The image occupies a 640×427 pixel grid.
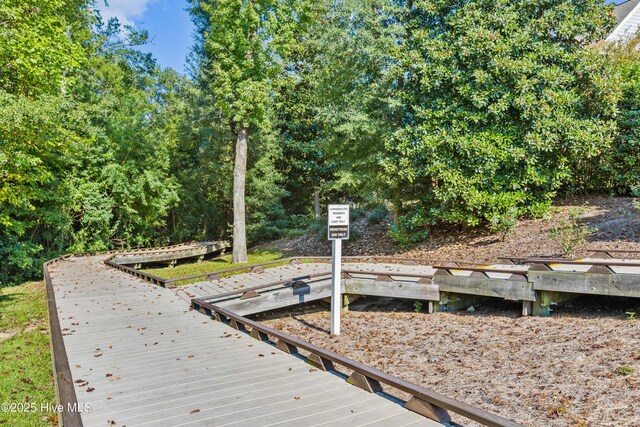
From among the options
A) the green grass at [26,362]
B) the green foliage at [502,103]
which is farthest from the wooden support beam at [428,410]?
the green foliage at [502,103]

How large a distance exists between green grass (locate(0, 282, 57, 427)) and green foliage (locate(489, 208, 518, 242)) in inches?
440

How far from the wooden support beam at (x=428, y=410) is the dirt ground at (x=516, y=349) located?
124cm

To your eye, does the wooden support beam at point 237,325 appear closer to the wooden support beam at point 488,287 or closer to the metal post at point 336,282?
the metal post at point 336,282

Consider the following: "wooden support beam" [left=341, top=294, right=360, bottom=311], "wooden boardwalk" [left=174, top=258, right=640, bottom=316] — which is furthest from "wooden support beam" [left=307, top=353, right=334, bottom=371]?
"wooden support beam" [left=341, top=294, right=360, bottom=311]

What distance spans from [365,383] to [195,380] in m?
1.75

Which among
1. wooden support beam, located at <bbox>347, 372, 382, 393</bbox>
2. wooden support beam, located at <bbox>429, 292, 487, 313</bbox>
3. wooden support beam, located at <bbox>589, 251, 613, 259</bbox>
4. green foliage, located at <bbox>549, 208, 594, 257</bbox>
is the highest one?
green foliage, located at <bbox>549, 208, 594, 257</bbox>

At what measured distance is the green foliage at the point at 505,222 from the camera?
1177cm

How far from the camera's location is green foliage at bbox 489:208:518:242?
11.8 meters

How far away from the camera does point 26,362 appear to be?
635 centimetres

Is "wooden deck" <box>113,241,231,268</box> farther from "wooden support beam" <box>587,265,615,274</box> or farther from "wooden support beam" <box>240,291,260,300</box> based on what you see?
"wooden support beam" <box>587,265,615,274</box>

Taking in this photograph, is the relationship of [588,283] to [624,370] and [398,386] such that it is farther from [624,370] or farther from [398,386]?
[398,386]

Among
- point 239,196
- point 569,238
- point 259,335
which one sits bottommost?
point 259,335

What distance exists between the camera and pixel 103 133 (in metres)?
19.6

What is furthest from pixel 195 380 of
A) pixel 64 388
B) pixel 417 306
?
pixel 417 306
